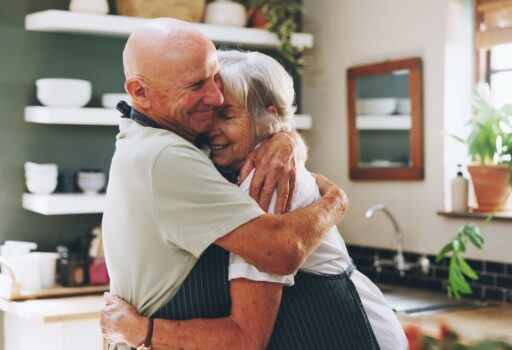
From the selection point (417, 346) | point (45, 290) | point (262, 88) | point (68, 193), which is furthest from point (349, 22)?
point (417, 346)

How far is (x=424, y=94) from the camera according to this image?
4156 mm

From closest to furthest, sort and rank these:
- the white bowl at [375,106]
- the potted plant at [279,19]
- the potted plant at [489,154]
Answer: the potted plant at [489,154]
the white bowl at [375,106]
the potted plant at [279,19]

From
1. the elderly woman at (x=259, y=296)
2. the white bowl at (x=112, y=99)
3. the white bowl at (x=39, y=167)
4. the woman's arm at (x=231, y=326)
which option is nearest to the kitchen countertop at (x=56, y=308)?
the white bowl at (x=39, y=167)

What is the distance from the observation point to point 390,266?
172 inches

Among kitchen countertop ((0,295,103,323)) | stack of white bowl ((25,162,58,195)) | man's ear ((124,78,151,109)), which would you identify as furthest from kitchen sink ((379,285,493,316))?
man's ear ((124,78,151,109))

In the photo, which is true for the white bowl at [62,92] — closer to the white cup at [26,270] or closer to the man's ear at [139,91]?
the white cup at [26,270]

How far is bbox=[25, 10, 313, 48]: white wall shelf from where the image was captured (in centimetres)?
396

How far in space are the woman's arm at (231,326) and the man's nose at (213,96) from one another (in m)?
0.37

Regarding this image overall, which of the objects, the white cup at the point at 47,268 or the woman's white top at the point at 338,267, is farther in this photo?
the white cup at the point at 47,268

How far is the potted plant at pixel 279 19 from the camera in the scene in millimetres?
4469

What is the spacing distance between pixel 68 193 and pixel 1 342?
31.0 inches

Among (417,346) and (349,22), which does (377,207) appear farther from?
(417,346)

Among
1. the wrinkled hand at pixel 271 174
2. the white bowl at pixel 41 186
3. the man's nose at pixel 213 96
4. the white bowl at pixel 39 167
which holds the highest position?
the man's nose at pixel 213 96

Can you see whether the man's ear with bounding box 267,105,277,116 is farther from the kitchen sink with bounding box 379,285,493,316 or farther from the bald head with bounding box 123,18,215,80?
the kitchen sink with bounding box 379,285,493,316
